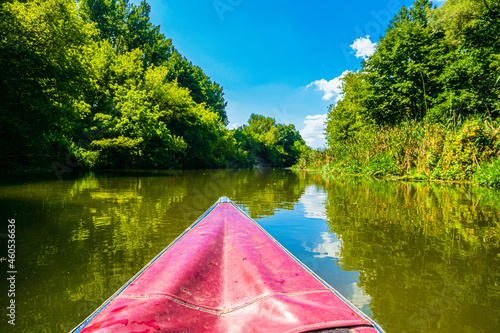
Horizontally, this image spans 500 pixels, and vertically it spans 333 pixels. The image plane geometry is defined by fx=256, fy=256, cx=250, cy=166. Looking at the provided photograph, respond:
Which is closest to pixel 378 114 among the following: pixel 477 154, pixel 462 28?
pixel 462 28

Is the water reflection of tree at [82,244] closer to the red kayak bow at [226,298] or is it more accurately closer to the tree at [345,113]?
the red kayak bow at [226,298]

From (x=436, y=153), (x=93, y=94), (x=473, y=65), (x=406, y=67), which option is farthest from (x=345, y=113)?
(x=93, y=94)

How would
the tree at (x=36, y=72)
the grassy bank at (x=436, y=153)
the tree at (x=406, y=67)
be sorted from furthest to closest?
the tree at (x=406, y=67) → the tree at (x=36, y=72) → the grassy bank at (x=436, y=153)

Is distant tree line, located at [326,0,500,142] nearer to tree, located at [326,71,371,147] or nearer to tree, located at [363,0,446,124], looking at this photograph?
tree, located at [363,0,446,124]

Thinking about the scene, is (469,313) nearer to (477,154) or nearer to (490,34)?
(477,154)

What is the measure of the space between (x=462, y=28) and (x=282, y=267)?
2080 cm

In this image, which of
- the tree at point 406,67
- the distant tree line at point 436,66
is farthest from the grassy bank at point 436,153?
the tree at point 406,67

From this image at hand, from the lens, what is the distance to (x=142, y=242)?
3.09m

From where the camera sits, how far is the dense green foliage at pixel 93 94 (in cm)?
1012

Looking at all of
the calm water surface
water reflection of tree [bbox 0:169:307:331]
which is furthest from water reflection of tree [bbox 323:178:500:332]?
water reflection of tree [bbox 0:169:307:331]

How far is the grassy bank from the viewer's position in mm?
8945

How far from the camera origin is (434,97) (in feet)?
56.3

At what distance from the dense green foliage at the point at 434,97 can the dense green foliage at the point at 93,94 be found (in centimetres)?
1608

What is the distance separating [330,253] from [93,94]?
24196mm
